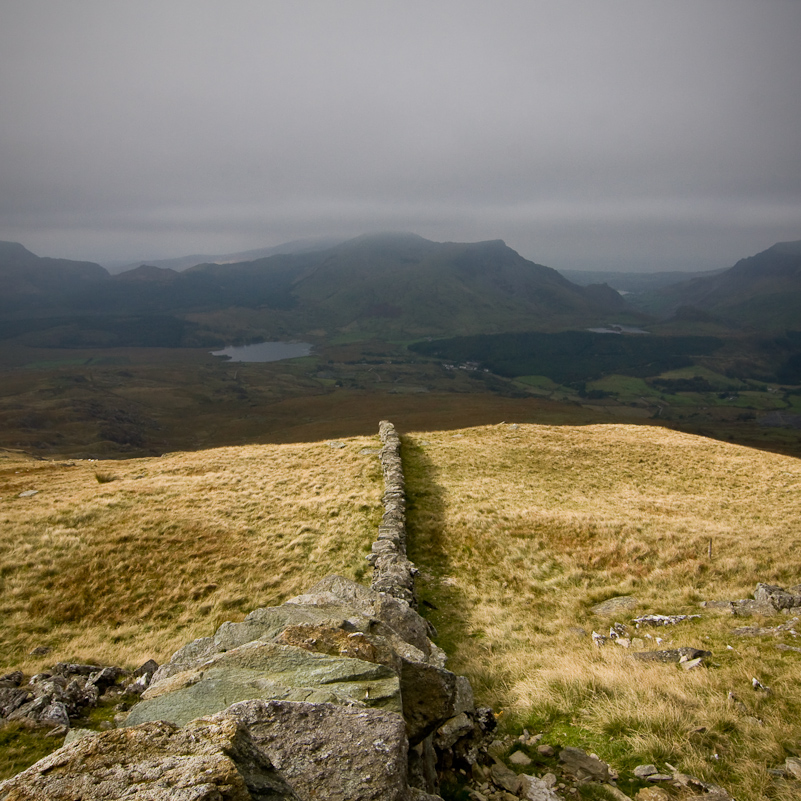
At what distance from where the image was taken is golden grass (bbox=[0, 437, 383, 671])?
50.2 feet

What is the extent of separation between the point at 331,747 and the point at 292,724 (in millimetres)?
604

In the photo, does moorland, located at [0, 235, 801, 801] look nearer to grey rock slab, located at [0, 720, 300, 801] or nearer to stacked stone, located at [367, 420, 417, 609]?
stacked stone, located at [367, 420, 417, 609]

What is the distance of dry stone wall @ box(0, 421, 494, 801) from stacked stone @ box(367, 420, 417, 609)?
3523mm

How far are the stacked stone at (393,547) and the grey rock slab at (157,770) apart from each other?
32.5ft

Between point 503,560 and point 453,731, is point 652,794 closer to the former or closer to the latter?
point 453,731

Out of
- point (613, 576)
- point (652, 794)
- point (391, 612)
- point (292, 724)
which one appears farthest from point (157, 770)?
point (613, 576)

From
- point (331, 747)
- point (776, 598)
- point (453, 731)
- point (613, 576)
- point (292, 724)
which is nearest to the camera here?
point (331, 747)

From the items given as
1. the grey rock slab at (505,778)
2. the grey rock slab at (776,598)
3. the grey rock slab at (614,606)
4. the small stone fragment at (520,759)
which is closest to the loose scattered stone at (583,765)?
the small stone fragment at (520,759)

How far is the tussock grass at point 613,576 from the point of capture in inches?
327

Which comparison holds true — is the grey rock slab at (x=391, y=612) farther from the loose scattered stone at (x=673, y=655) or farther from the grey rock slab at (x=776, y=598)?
the grey rock slab at (x=776, y=598)

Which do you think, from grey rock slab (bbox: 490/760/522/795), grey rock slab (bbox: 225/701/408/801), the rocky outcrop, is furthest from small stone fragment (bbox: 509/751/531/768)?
the rocky outcrop

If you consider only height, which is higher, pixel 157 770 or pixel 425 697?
pixel 157 770

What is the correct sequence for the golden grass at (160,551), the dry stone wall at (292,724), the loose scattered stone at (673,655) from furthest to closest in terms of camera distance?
the golden grass at (160,551), the loose scattered stone at (673,655), the dry stone wall at (292,724)

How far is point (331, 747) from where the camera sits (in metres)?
5.62
